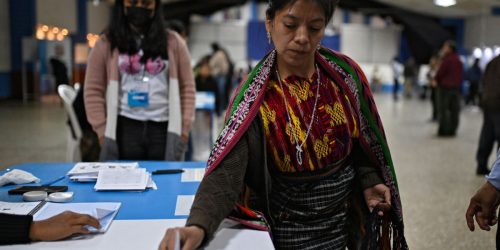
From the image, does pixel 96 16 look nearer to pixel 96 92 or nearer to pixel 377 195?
pixel 96 92

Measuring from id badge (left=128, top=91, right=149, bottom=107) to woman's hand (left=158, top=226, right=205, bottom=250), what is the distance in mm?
1476

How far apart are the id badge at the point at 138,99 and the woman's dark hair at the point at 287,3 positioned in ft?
4.21

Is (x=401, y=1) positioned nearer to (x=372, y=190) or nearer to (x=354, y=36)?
(x=354, y=36)

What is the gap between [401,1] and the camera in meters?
17.8

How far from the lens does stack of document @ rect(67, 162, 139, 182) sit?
72.2 inches

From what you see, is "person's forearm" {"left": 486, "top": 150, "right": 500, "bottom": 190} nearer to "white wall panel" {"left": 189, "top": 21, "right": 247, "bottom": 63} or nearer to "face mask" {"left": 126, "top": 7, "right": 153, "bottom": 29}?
"face mask" {"left": 126, "top": 7, "right": 153, "bottom": 29}

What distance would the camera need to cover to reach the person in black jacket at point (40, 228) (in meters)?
1.20

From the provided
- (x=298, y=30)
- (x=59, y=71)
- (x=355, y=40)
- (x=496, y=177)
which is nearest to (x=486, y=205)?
(x=496, y=177)

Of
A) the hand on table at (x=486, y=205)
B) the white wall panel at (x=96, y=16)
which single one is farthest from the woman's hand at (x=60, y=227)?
the white wall panel at (x=96, y=16)

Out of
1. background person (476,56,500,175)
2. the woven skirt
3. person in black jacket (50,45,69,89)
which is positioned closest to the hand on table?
the woven skirt

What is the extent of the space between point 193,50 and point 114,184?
20.4 meters

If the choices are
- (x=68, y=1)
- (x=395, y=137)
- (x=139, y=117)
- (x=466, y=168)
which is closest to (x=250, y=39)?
(x=68, y=1)

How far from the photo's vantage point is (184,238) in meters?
1.10

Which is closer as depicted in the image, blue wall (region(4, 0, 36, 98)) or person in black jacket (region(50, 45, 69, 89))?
person in black jacket (region(50, 45, 69, 89))
